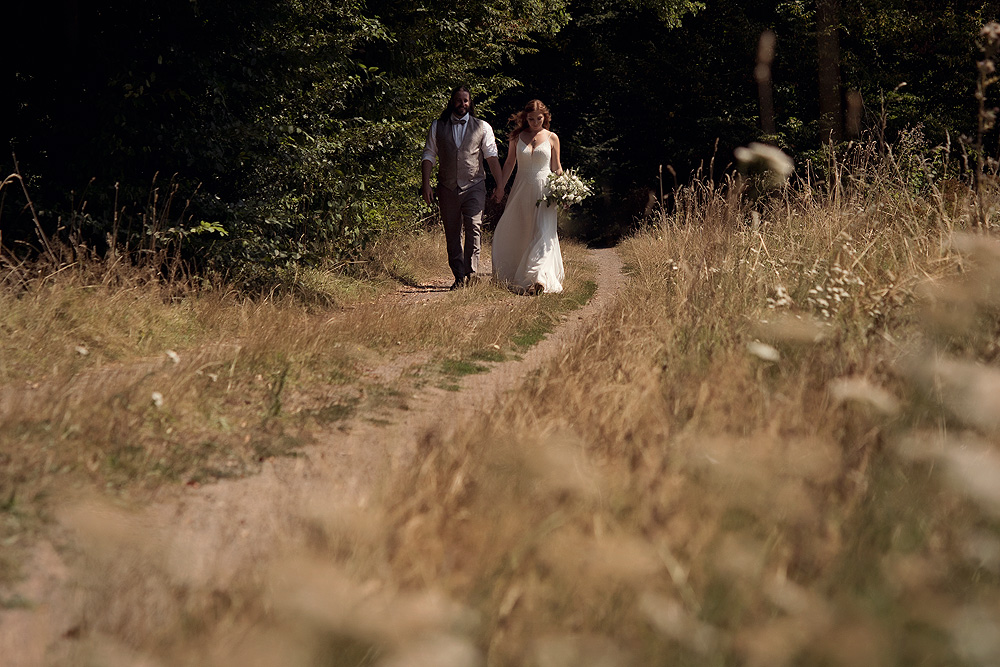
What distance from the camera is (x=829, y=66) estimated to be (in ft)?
56.4

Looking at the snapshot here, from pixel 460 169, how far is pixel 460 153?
18 centimetres

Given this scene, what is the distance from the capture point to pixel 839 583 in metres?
2.05

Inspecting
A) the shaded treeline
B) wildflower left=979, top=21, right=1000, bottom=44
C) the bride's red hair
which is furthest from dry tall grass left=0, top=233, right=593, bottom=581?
the shaded treeline

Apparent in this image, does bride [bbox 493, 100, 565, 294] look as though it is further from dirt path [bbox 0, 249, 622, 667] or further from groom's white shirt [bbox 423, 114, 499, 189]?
dirt path [bbox 0, 249, 622, 667]

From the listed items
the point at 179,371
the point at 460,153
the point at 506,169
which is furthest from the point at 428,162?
the point at 179,371

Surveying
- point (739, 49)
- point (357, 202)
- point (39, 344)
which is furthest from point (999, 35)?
point (739, 49)

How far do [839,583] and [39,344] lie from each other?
13.1ft

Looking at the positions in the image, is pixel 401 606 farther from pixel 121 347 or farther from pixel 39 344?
pixel 121 347

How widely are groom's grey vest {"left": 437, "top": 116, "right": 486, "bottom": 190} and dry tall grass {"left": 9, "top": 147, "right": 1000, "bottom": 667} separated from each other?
658cm

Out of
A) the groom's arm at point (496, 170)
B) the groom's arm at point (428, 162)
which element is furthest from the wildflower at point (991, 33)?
the groom's arm at point (428, 162)

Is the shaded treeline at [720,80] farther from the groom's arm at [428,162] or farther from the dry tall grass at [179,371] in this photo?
the dry tall grass at [179,371]

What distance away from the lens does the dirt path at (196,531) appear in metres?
1.98

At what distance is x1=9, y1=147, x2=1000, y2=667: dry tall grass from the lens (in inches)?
66.1

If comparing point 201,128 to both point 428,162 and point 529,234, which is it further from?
point 529,234
